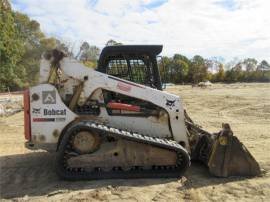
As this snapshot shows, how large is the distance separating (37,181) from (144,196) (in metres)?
1.97

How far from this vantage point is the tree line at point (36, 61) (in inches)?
406

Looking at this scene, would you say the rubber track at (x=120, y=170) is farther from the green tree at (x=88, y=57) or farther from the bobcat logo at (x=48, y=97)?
the green tree at (x=88, y=57)

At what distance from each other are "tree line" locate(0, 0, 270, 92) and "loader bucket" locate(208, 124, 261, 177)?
6.00ft

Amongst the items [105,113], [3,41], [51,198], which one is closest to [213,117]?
[105,113]

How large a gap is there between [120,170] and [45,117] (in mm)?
1542

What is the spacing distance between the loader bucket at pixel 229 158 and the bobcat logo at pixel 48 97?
2.83 meters

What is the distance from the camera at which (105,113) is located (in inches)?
297

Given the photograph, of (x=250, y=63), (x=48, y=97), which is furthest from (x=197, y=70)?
(x=48, y=97)

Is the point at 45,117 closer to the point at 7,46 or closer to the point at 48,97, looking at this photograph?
the point at 48,97

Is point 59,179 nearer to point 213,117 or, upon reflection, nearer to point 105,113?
point 105,113

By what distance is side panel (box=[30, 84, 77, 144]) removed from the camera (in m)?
7.32

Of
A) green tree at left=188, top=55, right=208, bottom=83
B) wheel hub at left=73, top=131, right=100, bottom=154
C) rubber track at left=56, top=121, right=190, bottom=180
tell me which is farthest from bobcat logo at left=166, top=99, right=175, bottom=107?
green tree at left=188, top=55, right=208, bottom=83

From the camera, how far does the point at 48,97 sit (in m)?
7.33

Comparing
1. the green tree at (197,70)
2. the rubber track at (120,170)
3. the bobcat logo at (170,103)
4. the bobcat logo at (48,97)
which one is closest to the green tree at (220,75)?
the green tree at (197,70)
